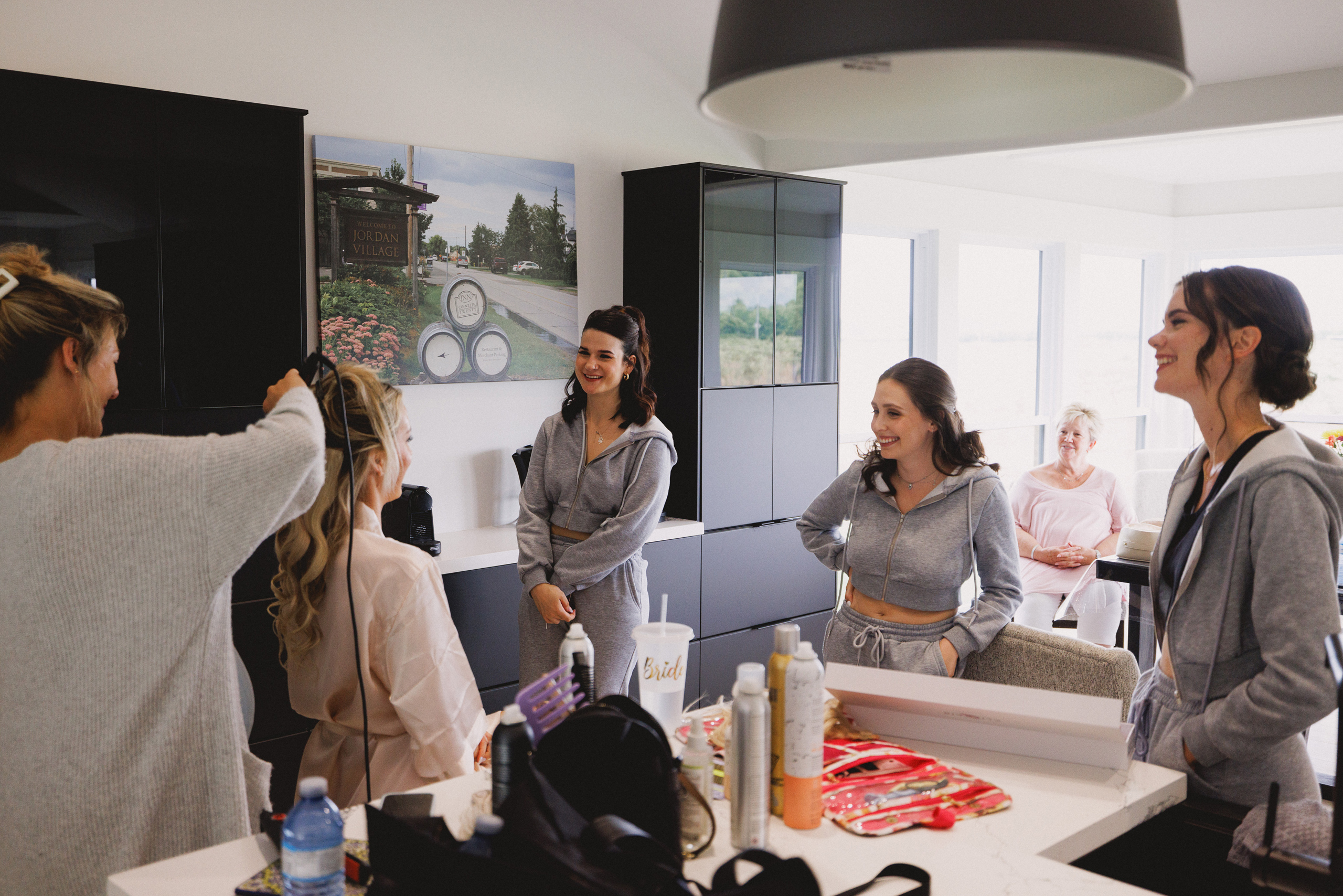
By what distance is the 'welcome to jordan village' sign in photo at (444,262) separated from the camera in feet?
11.5

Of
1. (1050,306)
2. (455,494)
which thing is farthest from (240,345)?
(1050,306)

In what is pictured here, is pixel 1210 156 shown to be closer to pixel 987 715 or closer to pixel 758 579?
pixel 758 579

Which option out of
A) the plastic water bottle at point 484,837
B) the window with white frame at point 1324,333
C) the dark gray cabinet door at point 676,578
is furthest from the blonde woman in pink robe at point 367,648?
the window with white frame at point 1324,333

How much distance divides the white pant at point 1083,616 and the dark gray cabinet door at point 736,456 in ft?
3.86

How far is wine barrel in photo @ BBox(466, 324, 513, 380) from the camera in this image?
154 inches

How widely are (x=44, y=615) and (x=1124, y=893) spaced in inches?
57.0

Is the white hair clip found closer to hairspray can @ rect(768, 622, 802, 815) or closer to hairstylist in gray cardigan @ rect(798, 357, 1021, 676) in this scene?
hairspray can @ rect(768, 622, 802, 815)

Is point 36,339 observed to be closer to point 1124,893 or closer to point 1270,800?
point 1124,893

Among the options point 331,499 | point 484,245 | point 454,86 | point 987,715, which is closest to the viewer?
point 987,715

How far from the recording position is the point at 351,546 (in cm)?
173

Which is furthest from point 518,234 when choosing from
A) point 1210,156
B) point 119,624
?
point 1210,156

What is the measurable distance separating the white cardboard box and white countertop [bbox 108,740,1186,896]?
0.03 meters

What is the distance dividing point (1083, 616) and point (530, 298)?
269cm

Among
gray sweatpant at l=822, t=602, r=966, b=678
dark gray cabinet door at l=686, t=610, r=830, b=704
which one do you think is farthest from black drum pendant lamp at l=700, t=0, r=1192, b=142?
dark gray cabinet door at l=686, t=610, r=830, b=704
